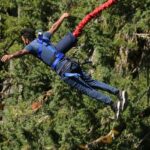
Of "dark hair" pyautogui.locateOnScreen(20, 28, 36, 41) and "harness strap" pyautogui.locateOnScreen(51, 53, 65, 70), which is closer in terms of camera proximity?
"dark hair" pyautogui.locateOnScreen(20, 28, 36, 41)

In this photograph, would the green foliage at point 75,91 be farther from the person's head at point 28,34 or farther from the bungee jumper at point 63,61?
the person's head at point 28,34

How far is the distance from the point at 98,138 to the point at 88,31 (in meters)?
2.46

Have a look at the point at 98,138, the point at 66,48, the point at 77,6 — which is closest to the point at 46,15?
the point at 77,6

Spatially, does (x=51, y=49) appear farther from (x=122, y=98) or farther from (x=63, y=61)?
(x=122, y=98)

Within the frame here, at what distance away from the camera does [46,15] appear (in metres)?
15.2

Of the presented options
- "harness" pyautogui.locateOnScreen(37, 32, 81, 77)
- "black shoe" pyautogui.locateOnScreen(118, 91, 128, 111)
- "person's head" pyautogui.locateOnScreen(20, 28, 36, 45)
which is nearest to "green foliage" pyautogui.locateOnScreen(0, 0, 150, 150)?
"black shoe" pyautogui.locateOnScreen(118, 91, 128, 111)

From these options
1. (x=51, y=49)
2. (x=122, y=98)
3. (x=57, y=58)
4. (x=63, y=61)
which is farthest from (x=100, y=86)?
(x=51, y=49)

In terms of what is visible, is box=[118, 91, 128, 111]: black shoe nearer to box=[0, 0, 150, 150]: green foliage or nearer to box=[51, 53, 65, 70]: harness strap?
box=[51, 53, 65, 70]: harness strap

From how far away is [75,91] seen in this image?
14.0 m

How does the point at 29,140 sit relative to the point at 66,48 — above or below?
below

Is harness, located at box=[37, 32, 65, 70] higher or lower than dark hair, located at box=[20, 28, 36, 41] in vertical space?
lower

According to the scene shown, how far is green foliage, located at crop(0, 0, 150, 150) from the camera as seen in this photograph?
13570mm

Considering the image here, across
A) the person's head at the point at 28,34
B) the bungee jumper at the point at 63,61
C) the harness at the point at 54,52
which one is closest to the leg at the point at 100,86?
the bungee jumper at the point at 63,61

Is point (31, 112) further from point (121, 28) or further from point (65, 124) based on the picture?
point (121, 28)
